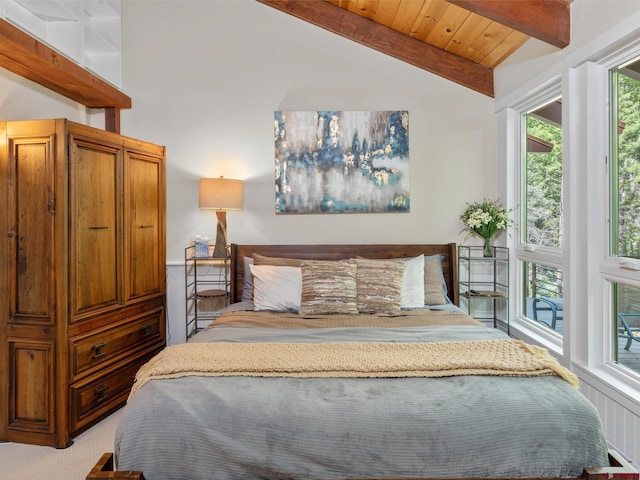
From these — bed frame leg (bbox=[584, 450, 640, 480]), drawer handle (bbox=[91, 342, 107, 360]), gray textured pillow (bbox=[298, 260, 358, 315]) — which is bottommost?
bed frame leg (bbox=[584, 450, 640, 480])

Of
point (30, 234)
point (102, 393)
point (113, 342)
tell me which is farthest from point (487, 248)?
point (30, 234)

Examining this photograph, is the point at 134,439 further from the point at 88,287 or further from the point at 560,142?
the point at 560,142

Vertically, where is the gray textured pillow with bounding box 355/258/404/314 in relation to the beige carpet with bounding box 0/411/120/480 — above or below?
above

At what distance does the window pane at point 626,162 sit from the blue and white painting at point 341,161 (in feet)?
5.21

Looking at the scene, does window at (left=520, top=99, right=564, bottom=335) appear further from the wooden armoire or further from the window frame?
the wooden armoire

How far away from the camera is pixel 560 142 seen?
9.89 ft

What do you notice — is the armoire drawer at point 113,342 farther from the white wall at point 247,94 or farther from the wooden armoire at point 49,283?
the white wall at point 247,94

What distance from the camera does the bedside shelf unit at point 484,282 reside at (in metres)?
3.69

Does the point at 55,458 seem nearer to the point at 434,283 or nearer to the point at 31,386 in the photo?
the point at 31,386

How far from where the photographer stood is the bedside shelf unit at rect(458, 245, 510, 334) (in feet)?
12.1

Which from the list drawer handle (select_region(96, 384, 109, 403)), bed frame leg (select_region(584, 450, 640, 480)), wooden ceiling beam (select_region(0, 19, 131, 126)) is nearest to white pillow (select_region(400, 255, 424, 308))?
bed frame leg (select_region(584, 450, 640, 480))

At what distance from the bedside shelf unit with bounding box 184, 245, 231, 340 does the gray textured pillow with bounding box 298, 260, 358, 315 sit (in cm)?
101

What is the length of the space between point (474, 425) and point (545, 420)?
0.85 feet

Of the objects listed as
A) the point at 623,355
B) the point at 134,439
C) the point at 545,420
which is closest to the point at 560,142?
the point at 623,355
